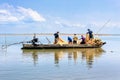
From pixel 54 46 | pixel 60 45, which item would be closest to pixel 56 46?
pixel 54 46

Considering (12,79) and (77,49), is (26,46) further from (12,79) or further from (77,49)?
(12,79)

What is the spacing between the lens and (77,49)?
1594 inches

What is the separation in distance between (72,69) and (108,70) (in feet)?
7.00

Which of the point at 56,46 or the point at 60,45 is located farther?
the point at 60,45

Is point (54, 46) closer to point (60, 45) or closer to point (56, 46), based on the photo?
point (56, 46)

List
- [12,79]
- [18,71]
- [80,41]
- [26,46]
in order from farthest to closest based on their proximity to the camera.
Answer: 1. [80,41]
2. [26,46]
3. [18,71]
4. [12,79]

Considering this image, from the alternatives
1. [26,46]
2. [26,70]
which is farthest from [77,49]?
[26,70]

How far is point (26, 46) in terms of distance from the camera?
39781 mm


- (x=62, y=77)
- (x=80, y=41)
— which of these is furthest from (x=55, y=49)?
(x=62, y=77)

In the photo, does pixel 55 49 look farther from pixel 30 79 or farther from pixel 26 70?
pixel 30 79

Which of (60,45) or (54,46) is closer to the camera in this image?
(54,46)

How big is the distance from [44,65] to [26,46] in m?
15.0

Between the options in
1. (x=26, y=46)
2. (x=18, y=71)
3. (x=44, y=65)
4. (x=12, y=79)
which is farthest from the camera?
(x=26, y=46)

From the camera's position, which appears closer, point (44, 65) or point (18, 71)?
point (18, 71)
